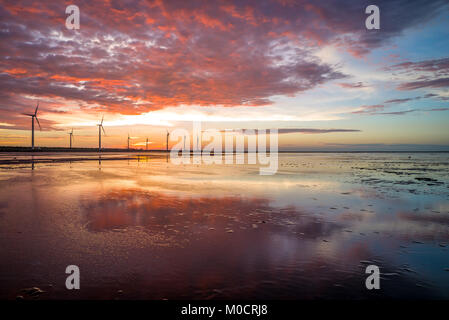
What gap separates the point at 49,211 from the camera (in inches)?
437

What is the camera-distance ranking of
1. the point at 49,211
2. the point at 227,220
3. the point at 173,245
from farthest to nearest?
the point at 49,211, the point at 227,220, the point at 173,245

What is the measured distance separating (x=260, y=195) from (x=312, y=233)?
751 centimetres

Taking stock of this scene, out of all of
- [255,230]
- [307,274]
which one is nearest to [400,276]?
[307,274]

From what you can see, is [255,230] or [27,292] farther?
[255,230]

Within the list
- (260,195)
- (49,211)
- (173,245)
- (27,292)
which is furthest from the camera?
(260,195)

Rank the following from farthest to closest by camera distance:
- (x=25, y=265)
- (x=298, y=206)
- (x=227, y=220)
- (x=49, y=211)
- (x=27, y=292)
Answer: (x=298, y=206)
(x=49, y=211)
(x=227, y=220)
(x=25, y=265)
(x=27, y=292)

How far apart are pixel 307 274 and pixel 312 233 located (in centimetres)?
317

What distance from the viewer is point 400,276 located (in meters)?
5.71

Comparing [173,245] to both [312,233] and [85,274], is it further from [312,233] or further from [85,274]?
[312,233]

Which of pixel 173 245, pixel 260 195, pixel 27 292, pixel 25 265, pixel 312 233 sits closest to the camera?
pixel 27 292

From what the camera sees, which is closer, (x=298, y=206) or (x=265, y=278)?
(x=265, y=278)

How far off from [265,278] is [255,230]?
344 cm

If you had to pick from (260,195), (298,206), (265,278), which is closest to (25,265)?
(265,278)
